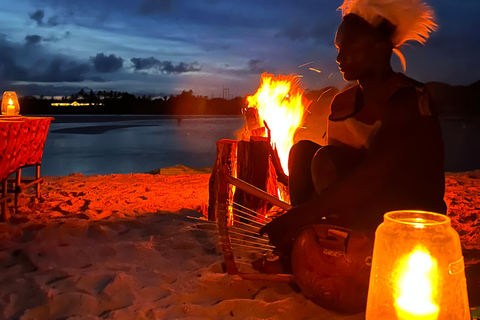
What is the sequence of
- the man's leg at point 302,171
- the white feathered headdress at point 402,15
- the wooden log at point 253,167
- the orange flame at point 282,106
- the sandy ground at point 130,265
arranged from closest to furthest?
1. the white feathered headdress at point 402,15
2. the sandy ground at point 130,265
3. the man's leg at point 302,171
4. the wooden log at point 253,167
5. the orange flame at point 282,106

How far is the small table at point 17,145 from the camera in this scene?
13.8 ft

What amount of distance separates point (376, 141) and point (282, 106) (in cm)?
264

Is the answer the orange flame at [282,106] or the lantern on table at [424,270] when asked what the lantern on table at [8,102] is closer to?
the orange flame at [282,106]

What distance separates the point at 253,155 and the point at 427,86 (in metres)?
2.03

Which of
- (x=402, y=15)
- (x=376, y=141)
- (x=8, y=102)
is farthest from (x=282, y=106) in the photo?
(x=8, y=102)

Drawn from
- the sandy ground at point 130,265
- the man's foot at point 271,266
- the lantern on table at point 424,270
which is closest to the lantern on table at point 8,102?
the sandy ground at point 130,265

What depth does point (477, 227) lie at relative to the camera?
4195mm

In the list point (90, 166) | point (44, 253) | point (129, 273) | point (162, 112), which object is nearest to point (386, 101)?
point (129, 273)

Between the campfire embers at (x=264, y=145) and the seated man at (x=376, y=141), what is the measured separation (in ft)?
4.48

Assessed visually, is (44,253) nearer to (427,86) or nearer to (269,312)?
(269,312)

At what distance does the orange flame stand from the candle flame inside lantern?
308 centimetres

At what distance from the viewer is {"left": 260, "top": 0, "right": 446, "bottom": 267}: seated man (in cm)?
212

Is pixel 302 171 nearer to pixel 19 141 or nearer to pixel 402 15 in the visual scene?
pixel 402 15

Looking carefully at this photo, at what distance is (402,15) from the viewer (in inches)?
89.8
